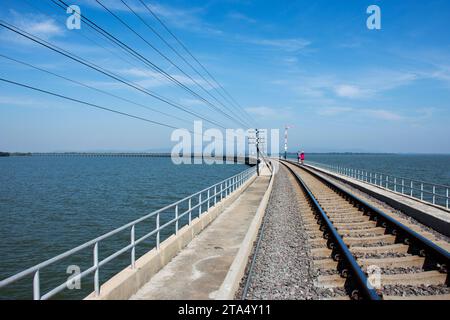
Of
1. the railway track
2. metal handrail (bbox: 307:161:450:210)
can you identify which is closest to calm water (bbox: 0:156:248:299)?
the railway track

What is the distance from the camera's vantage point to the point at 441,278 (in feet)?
23.0

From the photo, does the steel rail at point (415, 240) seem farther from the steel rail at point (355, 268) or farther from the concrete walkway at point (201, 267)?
the concrete walkway at point (201, 267)

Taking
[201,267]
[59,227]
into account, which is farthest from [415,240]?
[59,227]

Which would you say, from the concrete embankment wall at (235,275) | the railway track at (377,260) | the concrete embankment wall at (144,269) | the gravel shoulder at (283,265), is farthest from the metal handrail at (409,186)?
the concrete embankment wall at (144,269)

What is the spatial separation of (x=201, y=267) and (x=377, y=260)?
12.9 ft

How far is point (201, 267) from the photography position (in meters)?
8.40

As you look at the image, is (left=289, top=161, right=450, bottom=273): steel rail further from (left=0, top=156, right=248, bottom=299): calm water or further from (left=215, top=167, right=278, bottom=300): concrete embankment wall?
(left=0, top=156, right=248, bottom=299): calm water

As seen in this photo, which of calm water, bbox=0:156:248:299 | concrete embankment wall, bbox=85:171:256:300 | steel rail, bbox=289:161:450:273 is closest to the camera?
concrete embankment wall, bbox=85:171:256:300

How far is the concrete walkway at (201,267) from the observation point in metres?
6.85

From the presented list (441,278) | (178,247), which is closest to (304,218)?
(178,247)

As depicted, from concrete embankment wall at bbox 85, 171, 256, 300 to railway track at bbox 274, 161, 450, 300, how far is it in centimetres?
339

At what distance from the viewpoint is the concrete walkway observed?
270 inches

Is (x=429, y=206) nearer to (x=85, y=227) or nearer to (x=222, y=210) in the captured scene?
(x=222, y=210)
